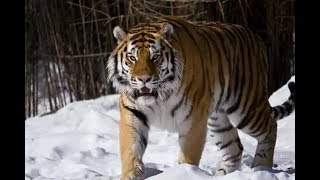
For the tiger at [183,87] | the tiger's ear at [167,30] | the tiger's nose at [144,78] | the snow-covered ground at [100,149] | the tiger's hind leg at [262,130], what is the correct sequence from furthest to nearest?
the tiger's hind leg at [262,130], the snow-covered ground at [100,149], the tiger's ear at [167,30], the tiger at [183,87], the tiger's nose at [144,78]

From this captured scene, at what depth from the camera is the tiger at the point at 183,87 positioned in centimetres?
334

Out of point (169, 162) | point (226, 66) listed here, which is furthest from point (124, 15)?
point (226, 66)

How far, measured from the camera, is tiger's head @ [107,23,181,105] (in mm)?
3283

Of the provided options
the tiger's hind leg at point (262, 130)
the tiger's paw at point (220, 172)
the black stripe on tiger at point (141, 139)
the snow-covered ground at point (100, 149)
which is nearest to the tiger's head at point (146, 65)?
the black stripe on tiger at point (141, 139)

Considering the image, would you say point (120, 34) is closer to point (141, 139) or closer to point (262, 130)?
point (141, 139)

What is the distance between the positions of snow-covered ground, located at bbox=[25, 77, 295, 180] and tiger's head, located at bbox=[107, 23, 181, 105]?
40 cm

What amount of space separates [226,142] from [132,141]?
100cm

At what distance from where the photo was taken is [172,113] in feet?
11.2

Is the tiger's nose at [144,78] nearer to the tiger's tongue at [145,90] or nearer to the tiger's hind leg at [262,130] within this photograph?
the tiger's tongue at [145,90]

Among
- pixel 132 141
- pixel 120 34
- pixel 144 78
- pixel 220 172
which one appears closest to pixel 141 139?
pixel 132 141

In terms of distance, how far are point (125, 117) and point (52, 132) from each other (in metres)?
2.49

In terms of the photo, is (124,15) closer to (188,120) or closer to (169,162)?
(169,162)

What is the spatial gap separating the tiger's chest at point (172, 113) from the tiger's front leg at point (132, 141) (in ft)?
0.19

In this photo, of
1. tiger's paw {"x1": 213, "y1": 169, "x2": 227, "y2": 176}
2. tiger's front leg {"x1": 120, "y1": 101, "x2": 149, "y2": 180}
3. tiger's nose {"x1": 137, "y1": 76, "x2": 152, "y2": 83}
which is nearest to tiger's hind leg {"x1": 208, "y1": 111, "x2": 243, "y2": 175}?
tiger's paw {"x1": 213, "y1": 169, "x2": 227, "y2": 176}
